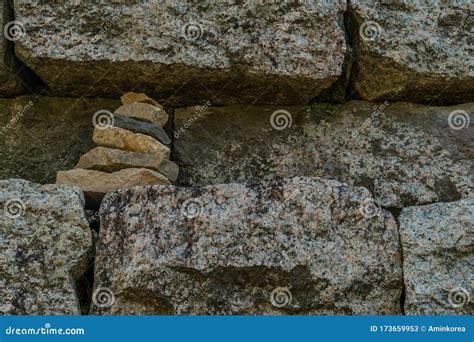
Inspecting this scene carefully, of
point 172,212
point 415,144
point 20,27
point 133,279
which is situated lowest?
point 133,279

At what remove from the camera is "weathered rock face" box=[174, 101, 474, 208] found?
3.60 metres

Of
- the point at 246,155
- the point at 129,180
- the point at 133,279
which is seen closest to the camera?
the point at 133,279

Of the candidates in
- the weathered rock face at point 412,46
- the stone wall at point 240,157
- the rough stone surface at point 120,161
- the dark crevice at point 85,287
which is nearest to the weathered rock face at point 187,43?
the stone wall at point 240,157

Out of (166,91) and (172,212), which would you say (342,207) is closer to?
(172,212)

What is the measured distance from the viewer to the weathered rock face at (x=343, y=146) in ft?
11.8

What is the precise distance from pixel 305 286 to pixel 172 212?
0.49m

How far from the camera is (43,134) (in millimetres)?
3674

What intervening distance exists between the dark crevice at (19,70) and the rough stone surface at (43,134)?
0.04 meters

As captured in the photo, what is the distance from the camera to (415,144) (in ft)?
12.1

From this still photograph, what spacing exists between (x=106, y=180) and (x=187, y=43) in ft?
1.85

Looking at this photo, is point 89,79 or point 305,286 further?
point 89,79

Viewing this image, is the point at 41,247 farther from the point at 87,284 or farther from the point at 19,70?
the point at 19,70

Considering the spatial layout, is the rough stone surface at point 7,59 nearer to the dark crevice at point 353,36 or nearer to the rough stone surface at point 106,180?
the rough stone surface at point 106,180

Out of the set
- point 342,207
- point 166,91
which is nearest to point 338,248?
point 342,207
